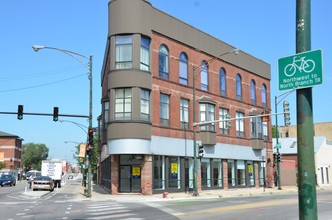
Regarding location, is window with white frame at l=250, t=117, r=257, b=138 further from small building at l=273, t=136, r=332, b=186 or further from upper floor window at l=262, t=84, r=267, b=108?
small building at l=273, t=136, r=332, b=186

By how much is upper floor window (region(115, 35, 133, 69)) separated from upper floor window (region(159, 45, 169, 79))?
3449 millimetres

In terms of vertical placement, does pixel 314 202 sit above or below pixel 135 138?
below

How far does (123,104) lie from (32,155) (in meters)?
149

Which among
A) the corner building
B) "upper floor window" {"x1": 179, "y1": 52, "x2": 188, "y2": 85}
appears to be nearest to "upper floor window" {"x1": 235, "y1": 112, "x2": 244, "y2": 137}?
the corner building

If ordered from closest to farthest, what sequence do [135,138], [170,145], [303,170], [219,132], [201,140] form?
[303,170] → [135,138] → [170,145] → [201,140] → [219,132]

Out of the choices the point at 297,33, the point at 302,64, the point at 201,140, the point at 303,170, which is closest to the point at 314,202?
the point at 303,170

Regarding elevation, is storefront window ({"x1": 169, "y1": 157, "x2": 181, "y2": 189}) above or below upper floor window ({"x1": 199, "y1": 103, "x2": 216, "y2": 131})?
below

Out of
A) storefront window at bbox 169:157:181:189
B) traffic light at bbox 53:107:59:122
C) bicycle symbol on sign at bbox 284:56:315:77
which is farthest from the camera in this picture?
storefront window at bbox 169:157:181:189

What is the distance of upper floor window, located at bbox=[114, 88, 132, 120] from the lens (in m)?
31.3

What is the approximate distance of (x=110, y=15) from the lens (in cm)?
3259

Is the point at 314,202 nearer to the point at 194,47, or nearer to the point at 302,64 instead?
the point at 302,64

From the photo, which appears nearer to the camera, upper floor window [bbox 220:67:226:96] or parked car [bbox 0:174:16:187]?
upper floor window [bbox 220:67:226:96]

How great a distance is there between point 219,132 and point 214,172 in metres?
4.06

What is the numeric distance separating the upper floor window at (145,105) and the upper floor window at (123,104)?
1.09m
